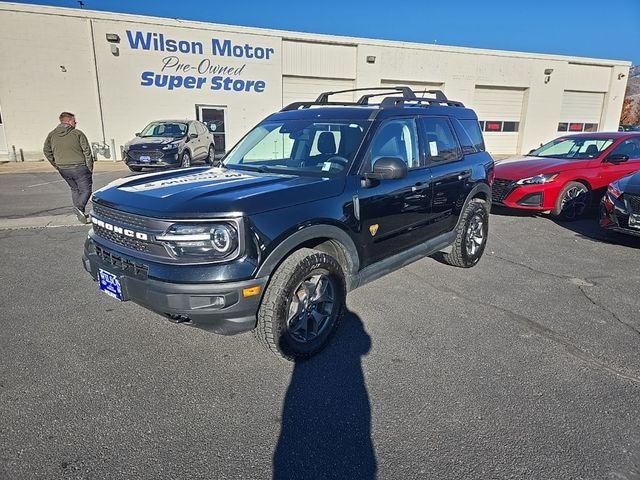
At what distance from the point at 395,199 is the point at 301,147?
101 centimetres

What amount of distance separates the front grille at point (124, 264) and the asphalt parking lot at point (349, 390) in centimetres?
72

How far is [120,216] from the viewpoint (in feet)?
10.0

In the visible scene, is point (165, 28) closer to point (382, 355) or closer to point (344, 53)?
point (344, 53)

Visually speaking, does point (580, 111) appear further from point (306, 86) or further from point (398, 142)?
point (398, 142)

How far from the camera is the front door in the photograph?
11.8 ft

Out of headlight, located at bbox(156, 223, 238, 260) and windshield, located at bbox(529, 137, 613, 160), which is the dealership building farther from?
headlight, located at bbox(156, 223, 238, 260)

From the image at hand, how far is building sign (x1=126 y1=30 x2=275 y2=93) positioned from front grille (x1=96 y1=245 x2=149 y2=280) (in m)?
16.6

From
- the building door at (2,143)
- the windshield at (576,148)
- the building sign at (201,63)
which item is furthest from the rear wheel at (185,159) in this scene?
the windshield at (576,148)

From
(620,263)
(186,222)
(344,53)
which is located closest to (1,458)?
(186,222)

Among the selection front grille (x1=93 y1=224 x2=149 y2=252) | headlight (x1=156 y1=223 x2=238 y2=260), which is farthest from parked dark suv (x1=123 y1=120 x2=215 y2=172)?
headlight (x1=156 y1=223 x2=238 y2=260)

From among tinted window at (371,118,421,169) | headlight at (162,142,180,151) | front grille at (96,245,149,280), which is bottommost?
front grille at (96,245,149,280)

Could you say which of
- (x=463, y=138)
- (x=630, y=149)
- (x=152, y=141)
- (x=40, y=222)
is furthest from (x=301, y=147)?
(x=152, y=141)

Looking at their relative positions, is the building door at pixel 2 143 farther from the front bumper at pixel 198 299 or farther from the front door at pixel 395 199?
the front door at pixel 395 199

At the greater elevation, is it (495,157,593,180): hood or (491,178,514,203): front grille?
(495,157,593,180): hood
